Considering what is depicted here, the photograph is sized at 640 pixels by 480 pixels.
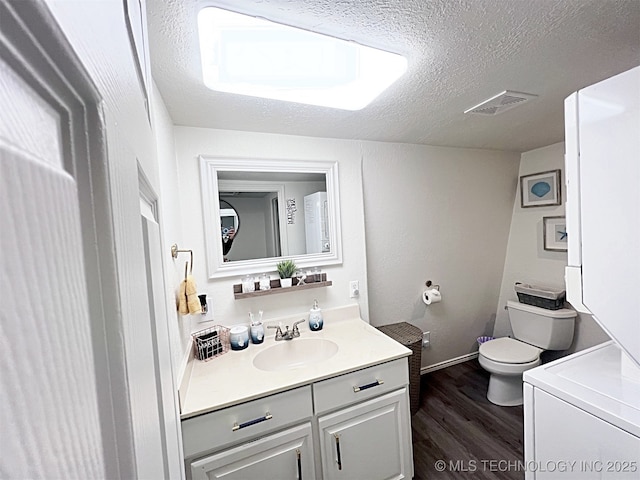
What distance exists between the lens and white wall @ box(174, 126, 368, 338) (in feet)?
5.54

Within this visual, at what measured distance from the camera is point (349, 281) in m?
2.07

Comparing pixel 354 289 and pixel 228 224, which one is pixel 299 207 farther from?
pixel 354 289

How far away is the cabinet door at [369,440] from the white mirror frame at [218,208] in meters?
0.91

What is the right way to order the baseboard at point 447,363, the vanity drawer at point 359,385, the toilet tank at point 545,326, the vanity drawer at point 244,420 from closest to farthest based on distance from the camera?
the vanity drawer at point 244,420 < the vanity drawer at point 359,385 < the toilet tank at point 545,326 < the baseboard at point 447,363

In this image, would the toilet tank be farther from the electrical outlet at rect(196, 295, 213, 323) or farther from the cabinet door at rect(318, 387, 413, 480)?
the electrical outlet at rect(196, 295, 213, 323)

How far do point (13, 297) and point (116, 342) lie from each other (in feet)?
0.34

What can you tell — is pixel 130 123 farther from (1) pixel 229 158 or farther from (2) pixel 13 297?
(1) pixel 229 158

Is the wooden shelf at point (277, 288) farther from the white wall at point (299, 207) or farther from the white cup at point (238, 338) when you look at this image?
the white cup at point (238, 338)

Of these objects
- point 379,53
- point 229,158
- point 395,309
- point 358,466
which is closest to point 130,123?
point 379,53

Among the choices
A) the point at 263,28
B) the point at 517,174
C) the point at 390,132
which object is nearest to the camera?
the point at 263,28

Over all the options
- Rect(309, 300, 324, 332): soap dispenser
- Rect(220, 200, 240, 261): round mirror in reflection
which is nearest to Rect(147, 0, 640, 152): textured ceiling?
Rect(220, 200, 240, 261): round mirror in reflection

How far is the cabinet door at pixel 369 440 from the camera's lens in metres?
1.36

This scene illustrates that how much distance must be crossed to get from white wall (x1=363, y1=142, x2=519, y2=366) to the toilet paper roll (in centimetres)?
5

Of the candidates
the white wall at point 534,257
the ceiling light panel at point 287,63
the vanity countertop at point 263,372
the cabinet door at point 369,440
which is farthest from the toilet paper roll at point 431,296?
the ceiling light panel at point 287,63
